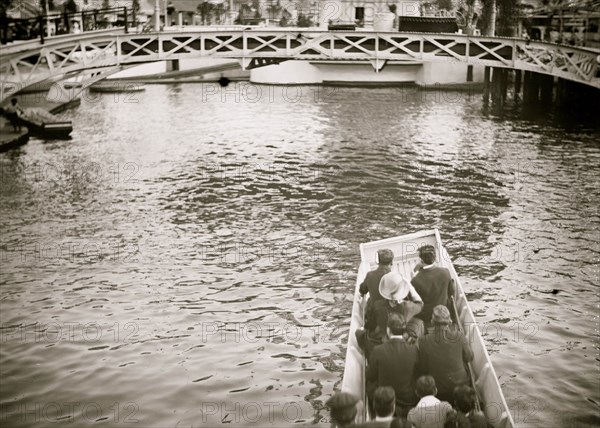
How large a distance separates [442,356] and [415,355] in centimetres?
43

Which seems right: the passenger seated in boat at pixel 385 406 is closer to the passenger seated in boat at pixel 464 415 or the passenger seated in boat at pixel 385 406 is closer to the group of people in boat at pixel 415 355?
the group of people in boat at pixel 415 355

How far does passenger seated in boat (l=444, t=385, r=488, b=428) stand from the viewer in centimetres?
991

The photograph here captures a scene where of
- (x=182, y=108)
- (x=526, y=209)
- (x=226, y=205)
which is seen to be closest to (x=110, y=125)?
(x=182, y=108)

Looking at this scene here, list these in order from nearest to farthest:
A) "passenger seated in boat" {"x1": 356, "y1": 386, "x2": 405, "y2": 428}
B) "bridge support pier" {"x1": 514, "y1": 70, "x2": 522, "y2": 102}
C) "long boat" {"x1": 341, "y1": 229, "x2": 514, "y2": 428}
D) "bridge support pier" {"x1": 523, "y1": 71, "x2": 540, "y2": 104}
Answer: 1. "passenger seated in boat" {"x1": 356, "y1": 386, "x2": 405, "y2": 428}
2. "long boat" {"x1": 341, "y1": 229, "x2": 514, "y2": 428}
3. "bridge support pier" {"x1": 523, "y1": 71, "x2": 540, "y2": 104}
4. "bridge support pier" {"x1": 514, "y1": 70, "x2": 522, "y2": 102}

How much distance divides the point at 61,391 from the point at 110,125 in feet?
102

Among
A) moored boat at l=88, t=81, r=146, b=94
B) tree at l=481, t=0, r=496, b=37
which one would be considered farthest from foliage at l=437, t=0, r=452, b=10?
moored boat at l=88, t=81, r=146, b=94

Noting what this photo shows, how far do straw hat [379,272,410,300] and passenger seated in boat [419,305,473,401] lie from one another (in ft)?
4.38

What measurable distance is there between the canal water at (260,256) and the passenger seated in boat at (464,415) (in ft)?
14.4

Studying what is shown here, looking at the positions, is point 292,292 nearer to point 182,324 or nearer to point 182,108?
point 182,324

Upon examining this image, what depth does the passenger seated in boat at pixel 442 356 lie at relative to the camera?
11.1 m

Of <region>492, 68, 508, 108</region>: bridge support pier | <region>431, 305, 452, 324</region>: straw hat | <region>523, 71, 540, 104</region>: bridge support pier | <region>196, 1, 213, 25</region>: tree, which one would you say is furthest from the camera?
<region>196, 1, 213, 25</region>: tree

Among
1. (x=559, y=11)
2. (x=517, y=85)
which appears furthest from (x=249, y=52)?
(x=517, y=85)

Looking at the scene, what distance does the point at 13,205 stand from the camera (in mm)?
28609

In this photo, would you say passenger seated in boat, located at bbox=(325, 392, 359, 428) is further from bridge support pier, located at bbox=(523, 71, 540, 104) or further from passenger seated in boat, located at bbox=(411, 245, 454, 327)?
bridge support pier, located at bbox=(523, 71, 540, 104)
